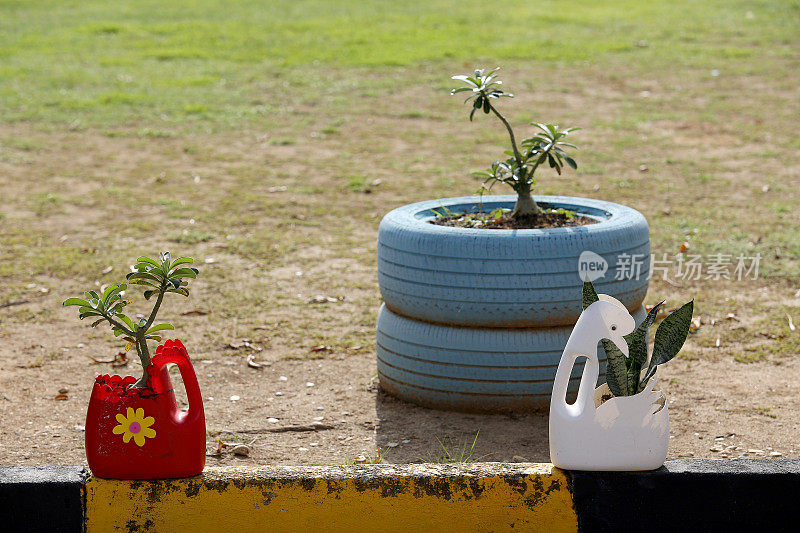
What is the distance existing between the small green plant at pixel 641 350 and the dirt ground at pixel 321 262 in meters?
0.91

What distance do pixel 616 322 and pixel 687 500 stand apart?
0.53 meters

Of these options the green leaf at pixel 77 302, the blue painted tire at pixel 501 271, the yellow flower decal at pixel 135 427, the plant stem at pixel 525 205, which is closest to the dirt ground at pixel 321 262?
the blue painted tire at pixel 501 271

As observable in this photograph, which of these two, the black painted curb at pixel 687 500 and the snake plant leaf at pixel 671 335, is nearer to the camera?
the black painted curb at pixel 687 500

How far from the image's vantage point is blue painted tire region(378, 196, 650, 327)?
389 centimetres

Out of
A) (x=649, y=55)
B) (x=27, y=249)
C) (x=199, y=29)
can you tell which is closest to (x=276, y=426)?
(x=27, y=249)

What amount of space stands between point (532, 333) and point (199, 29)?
530 inches

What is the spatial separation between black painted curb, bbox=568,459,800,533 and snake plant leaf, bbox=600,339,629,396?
0.24 m

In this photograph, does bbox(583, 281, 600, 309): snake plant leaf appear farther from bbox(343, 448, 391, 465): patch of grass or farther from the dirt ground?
bbox(343, 448, 391, 465): patch of grass

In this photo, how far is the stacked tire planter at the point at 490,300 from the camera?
12.8 feet

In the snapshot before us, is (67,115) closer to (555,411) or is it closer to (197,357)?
(197,357)

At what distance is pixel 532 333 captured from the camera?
396cm

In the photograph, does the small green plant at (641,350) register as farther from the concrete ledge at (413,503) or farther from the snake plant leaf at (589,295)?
the concrete ledge at (413,503)

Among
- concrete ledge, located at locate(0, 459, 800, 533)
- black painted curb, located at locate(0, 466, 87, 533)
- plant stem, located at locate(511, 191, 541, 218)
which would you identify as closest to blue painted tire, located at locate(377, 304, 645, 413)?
plant stem, located at locate(511, 191, 541, 218)

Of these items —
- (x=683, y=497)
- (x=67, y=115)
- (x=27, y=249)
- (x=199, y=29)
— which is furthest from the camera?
(x=199, y=29)
